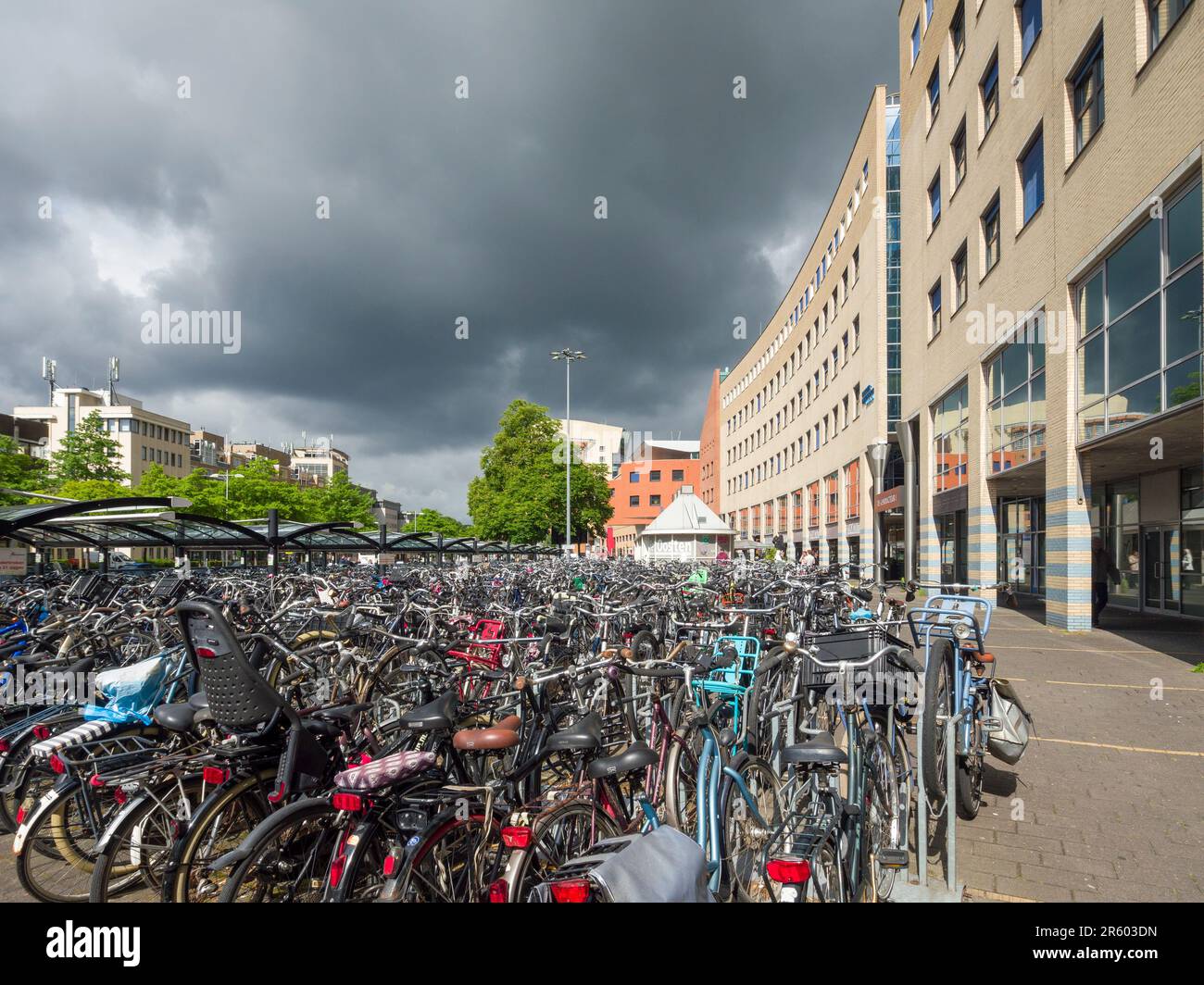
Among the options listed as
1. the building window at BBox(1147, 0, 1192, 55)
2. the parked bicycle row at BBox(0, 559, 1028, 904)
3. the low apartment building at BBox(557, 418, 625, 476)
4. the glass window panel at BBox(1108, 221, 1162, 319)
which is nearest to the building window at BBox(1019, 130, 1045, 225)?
the glass window panel at BBox(1108, 221, 1162, 319)

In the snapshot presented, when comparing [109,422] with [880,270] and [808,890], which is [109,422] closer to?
[880,270]

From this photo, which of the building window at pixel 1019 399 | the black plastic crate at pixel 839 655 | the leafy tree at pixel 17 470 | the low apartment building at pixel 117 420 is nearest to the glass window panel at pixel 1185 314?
the building window at pixel 1019 399

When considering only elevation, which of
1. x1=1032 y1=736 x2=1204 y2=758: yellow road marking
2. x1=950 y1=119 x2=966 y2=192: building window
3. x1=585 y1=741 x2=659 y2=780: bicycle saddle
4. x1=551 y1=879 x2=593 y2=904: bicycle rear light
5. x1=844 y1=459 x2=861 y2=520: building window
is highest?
x1=950 y1=119 x2=966 y2=192: building window

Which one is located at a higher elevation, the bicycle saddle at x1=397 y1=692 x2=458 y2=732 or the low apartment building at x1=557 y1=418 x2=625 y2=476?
the low apartment building at x1=557 y1=418 x2=625 y2=476

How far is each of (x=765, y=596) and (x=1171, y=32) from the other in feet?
31.0

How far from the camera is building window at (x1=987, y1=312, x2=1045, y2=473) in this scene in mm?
13938

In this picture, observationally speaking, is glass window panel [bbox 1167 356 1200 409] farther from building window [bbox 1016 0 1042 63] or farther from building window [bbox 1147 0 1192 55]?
building window [bbox 1016 0 1042 63]

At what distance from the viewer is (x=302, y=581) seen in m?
12.6

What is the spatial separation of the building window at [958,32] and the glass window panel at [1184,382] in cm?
1402

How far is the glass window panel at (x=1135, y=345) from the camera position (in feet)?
33.2

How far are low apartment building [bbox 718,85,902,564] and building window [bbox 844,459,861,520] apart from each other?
0.08 m

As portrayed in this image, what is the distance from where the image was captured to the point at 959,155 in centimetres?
1953

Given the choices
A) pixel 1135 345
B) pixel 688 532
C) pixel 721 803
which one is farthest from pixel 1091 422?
pixel 688 532
